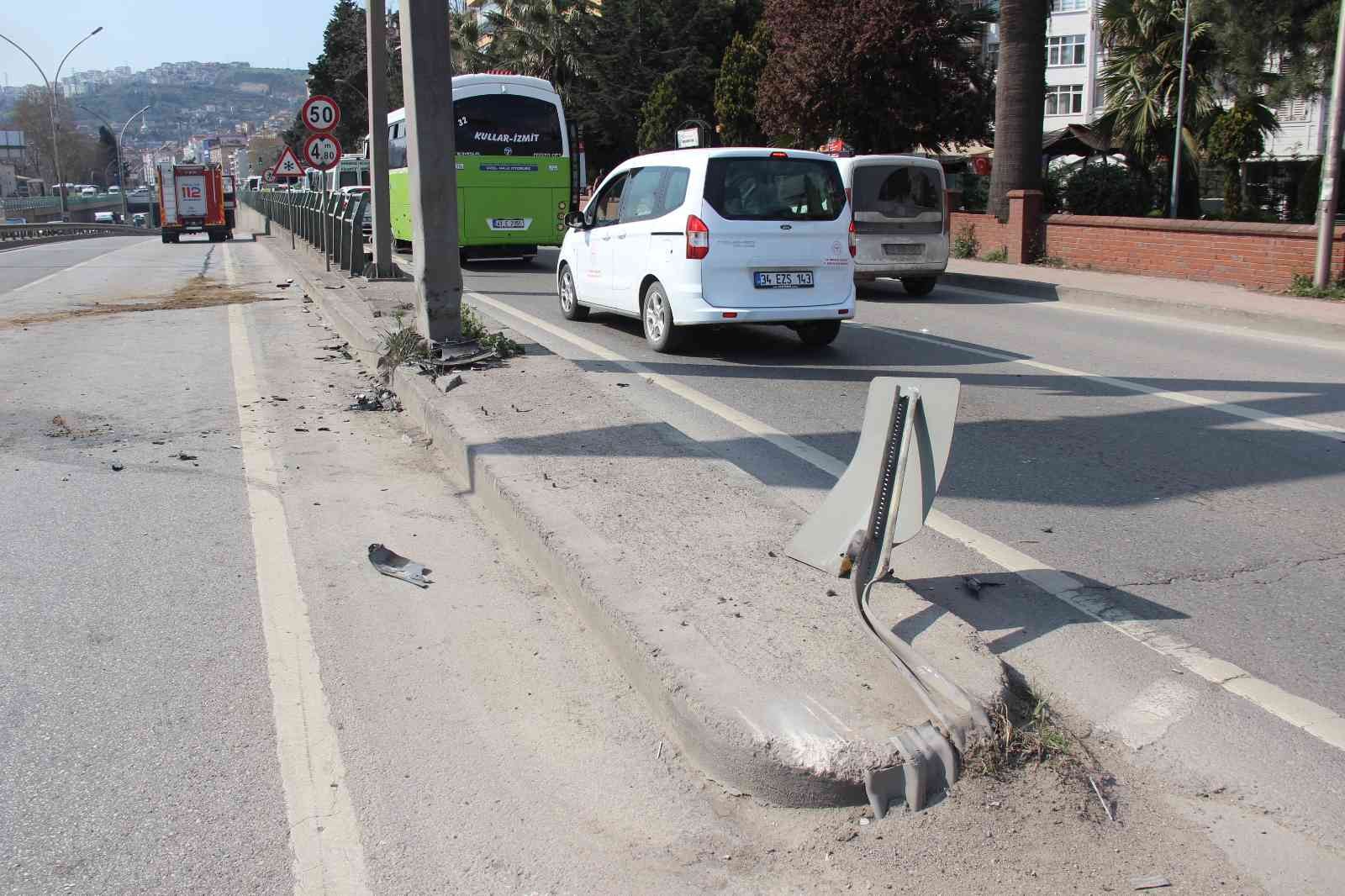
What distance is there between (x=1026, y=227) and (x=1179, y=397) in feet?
40.5

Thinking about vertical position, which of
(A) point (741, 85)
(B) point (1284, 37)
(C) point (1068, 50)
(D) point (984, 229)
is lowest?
(D) point (984, 229)

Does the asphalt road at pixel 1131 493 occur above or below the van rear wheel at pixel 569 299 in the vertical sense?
below

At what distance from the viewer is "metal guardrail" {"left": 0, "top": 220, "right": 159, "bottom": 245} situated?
51.6 meters

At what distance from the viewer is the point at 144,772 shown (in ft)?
11.6

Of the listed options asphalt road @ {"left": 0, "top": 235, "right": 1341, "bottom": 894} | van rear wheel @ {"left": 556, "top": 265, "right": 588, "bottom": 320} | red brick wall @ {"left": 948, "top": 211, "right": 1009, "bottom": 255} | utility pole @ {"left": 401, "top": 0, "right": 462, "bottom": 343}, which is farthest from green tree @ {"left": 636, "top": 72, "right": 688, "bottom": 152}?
asphalt road @ {"left": 0, "top": 235, "right": 1341, "bottom": 894}

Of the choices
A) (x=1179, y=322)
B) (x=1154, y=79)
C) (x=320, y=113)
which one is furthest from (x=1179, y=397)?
(x=1154, y=79)

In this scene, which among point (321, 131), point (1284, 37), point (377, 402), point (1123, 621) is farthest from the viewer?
point (321, 131)

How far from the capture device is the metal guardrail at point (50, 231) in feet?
169

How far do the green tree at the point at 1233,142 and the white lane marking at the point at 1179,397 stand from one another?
24.6 m

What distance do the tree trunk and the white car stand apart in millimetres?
12303

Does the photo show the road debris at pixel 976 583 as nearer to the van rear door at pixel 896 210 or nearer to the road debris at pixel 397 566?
the road debris at pixel 397 566

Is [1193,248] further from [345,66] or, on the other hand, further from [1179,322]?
[345,66]

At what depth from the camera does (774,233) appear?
10477mm

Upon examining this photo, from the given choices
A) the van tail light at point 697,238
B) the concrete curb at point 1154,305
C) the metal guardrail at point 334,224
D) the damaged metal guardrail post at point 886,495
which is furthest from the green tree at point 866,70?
the damaged metal guardrail post at point 886,495
